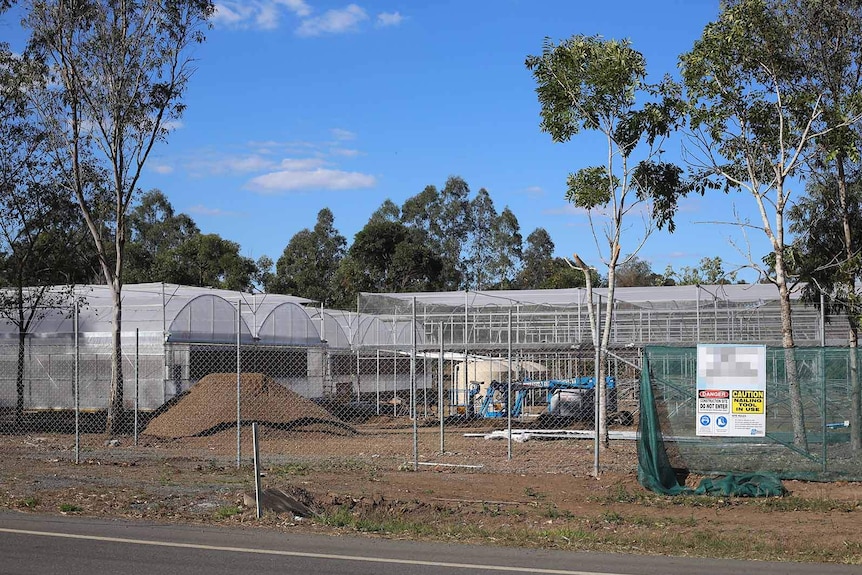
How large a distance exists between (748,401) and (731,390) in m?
0.28

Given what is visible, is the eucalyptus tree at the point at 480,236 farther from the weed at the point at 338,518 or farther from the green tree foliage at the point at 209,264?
the weed at the point at 338,518

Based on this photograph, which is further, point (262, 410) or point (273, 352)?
point (273, 352)

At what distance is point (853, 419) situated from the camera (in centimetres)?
1428

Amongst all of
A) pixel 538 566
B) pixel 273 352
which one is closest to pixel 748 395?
pixel 538 566

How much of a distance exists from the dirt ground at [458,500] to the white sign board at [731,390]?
3.61 feet

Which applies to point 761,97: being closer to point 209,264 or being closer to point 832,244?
point 832,244

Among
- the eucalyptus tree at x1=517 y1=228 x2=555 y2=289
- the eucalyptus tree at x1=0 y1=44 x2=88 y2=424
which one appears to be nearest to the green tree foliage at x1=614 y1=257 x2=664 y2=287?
the eucalyptus tree at x1=517 y1=228 x2=555 y2=289

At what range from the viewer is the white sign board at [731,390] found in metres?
13.5

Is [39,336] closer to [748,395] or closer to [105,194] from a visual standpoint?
[105,194]

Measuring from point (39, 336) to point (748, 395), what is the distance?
23.1 meters

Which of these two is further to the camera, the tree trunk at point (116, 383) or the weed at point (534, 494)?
the tree trunk at point (116, 383)

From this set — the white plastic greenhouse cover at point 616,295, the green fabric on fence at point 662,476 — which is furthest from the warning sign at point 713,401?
the white plastic greenhouse cover at point 616,295

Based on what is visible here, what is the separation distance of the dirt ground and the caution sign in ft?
3.83

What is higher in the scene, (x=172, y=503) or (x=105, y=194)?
(x=105, y=194)
